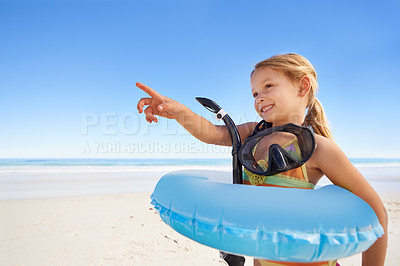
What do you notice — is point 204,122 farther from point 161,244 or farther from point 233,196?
point 161,244

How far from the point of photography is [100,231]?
3.65 m

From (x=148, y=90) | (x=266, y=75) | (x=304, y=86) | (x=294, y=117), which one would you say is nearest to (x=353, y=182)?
(x=294, y=117)

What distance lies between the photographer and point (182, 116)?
64.8 inches

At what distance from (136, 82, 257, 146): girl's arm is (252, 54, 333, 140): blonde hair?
49cm

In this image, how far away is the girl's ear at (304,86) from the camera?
150 cm

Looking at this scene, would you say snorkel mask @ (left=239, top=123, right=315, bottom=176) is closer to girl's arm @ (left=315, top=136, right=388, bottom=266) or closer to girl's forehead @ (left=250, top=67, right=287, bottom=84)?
girl's arm @ (left=315, top=136, right=388, bottom=266)

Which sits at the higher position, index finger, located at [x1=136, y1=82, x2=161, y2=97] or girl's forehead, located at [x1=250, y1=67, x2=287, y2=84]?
girl's forehead, located at [x1=250, y1=67, x2=287, y2=84]

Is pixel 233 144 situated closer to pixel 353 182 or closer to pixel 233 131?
pixel 233 131

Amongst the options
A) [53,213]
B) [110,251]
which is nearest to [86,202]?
[53,213]

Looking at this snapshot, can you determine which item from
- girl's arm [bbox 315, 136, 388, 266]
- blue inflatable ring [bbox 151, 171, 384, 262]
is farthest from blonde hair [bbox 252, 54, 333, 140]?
blue inflatable ring [bbox 151, 171, 384, 262]

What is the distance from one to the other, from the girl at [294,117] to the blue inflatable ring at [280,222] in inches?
7.1

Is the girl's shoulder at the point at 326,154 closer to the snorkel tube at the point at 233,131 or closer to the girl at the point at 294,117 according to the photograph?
the girl at the point at 294,117

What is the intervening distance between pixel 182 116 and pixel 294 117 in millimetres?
691

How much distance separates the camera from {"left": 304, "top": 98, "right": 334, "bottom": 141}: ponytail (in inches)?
61.8
